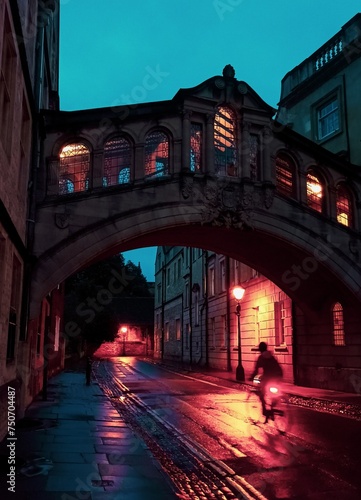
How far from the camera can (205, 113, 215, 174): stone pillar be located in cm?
1786

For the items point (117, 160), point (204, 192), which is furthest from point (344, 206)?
point (117, 160)

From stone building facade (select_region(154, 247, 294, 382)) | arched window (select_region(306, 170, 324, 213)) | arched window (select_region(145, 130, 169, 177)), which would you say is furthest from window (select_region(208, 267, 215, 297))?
arched window (select_region(145, 130, 169, 177))

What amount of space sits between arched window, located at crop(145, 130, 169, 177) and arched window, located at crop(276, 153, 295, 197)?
4.52 meters

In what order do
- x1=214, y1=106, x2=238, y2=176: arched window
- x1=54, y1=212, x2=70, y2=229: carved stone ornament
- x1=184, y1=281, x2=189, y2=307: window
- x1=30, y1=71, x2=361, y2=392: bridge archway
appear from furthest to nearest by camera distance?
x1=184, y1=281, x2=189, y2=307: window → x1=214, y1=106, x2=238, y2=176: arched window → x1=30, y1=71, x2=361, y2=392: bridge archway → x1=54, y1=212, x2=70, y2=229: carved stone ornament

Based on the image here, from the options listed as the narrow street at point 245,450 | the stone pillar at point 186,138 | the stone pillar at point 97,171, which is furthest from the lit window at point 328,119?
the narrow street at point 245,450

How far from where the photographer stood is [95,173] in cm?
1661

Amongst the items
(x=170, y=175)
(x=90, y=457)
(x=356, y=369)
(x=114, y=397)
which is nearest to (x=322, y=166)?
(x=170, y=175)

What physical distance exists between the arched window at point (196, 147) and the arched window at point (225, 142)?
626 millimetres

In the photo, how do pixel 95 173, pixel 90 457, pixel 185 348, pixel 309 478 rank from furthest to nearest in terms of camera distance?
pixel 185 348 → pixel 95 173 → pixel 90 457 → pixel 309 478

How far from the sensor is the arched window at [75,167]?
16.5 metres

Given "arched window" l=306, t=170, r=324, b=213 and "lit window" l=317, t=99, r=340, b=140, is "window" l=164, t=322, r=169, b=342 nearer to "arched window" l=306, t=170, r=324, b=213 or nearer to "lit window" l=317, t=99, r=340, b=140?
"lit window" l=317, t=99, r=340, b=140

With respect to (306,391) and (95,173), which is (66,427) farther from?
(306,391)

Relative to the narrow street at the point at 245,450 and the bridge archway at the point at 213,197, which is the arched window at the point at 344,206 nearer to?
the bridge archway at the point at 213,197

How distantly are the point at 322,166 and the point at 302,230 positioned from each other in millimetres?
3103
